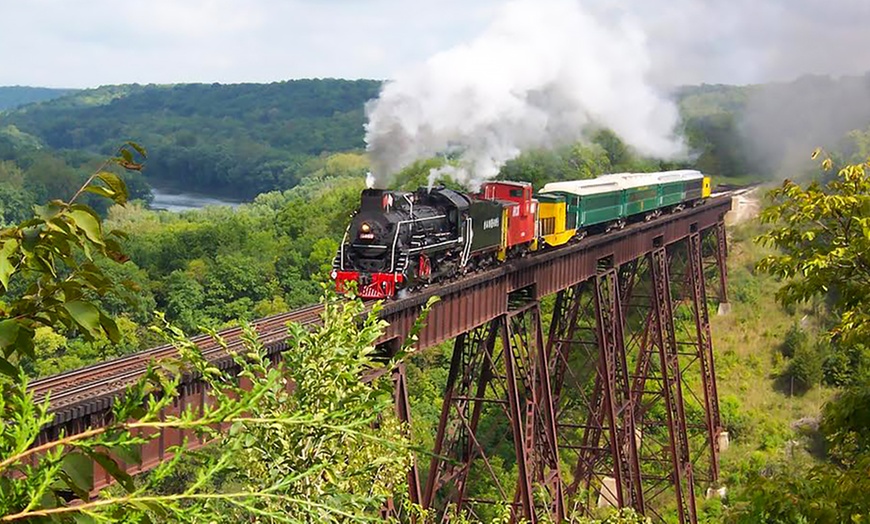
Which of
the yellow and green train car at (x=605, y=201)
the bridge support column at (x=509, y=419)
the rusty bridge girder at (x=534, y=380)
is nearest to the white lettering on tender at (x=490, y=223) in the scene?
the rusty bridge girder at (x=534, y=380)

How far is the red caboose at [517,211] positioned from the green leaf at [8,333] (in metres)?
17.6

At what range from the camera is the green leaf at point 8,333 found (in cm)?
316

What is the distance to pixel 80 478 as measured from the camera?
3.25 m

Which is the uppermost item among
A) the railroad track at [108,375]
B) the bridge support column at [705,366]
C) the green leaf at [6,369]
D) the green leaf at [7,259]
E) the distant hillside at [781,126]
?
the distant hillside at [781,126]

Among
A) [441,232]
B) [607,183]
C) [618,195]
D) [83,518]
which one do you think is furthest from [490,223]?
[83,518]

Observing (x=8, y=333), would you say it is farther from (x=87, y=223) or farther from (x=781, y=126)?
(x=781, y=126)

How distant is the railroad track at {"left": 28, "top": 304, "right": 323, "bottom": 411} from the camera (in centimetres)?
1085

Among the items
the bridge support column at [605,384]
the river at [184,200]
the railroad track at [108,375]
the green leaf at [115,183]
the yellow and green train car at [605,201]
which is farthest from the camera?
the river at [184,200]

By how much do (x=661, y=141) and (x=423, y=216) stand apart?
127 feet

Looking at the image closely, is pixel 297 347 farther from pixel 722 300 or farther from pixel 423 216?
pixel 722 300

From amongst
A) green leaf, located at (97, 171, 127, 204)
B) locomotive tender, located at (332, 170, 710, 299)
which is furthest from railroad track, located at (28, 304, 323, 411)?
green leaf, located at (97, 171, 127, 204)

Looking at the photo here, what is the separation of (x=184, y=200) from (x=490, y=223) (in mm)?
143494

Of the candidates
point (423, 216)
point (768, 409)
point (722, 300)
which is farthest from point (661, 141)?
point (423, 216)

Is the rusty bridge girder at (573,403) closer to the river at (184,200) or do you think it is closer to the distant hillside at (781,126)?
the distant hillside at (781,126)
